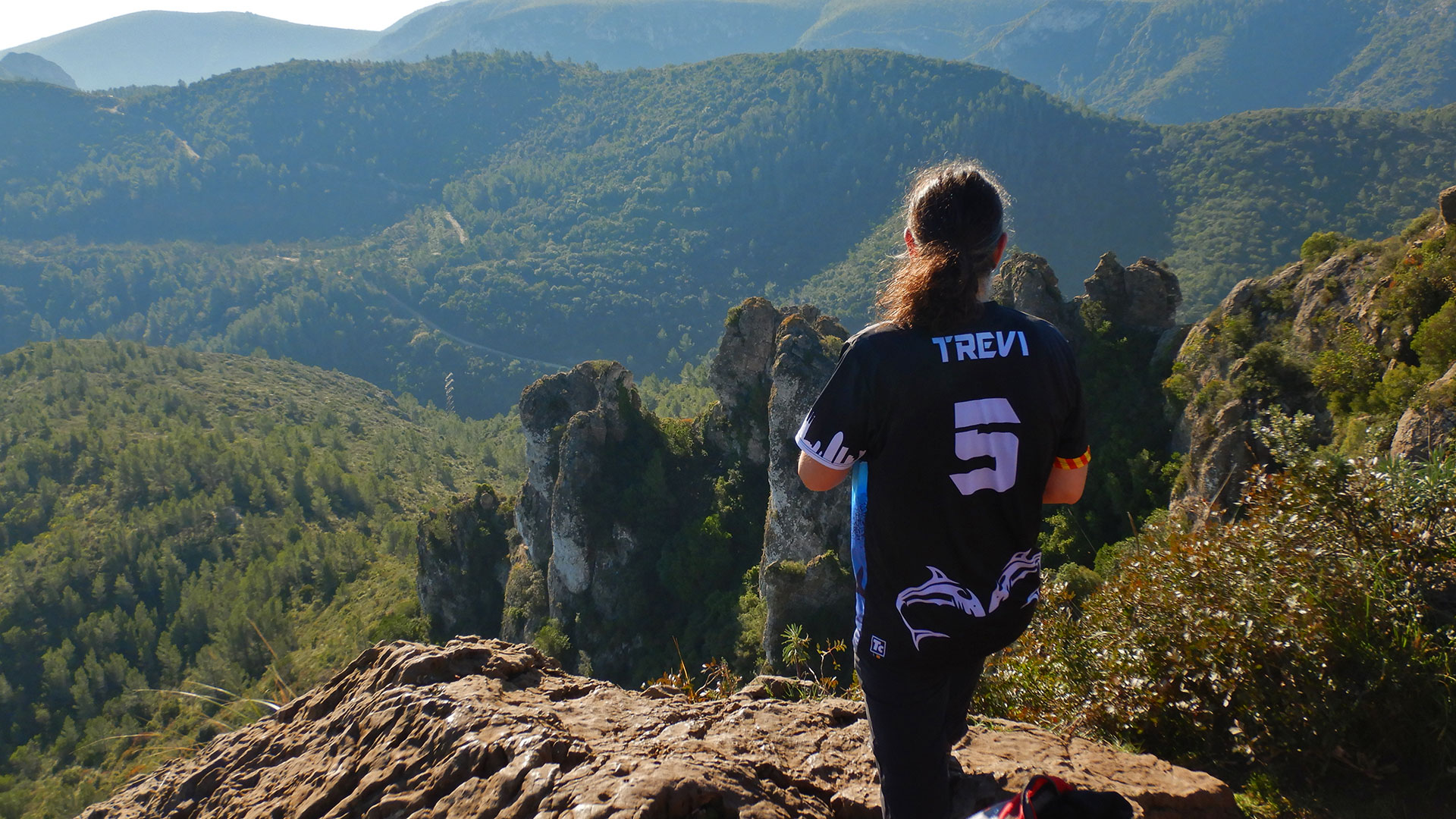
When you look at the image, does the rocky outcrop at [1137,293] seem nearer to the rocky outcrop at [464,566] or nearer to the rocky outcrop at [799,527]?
the rocky outcrop at [799,527]

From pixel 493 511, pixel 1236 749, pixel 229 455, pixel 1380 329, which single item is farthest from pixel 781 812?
pixel 229 455

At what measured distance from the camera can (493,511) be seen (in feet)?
118

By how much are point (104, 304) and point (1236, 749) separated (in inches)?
8475

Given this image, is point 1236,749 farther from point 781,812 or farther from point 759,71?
point 759,71

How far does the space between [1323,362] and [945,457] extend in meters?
13.2

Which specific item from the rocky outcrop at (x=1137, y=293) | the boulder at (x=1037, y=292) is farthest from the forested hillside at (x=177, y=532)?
the rocky outcrop at (x=1137, y=293)

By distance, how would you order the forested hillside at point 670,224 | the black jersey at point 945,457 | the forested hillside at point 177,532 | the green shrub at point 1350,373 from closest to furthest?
the black jersey at point 945,457 → the green shrub at point 1350,373 → the forested hillside at point 177,532 → the forested hillside at point 670,224

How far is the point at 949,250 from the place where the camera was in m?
2.78

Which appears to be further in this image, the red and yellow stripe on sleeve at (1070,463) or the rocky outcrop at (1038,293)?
the rocky outcrop at (1038,293)

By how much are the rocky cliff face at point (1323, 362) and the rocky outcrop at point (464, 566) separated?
28.0 m

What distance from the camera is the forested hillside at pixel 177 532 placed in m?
49.6

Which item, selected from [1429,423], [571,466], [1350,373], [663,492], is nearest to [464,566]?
[571,466]

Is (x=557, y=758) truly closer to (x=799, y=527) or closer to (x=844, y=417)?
(x=844, y=417)

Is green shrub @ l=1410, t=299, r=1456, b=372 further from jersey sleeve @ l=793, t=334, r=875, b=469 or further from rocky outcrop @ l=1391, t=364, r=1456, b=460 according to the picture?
jersey sleeve @ l=793, t=334, r=875, b=469
